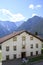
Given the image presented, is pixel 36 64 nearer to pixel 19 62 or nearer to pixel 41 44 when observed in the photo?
pixel 19 62

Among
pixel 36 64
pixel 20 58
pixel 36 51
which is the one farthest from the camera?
pixel 36 51

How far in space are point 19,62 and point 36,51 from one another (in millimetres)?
11081

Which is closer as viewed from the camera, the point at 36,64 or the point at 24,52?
the point at 36,64

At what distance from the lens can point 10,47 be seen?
57.1m

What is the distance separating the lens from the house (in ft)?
185

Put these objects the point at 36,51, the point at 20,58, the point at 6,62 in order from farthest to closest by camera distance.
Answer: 1. the point at 36,51
2. the point at 20,58
3. the point at 6,62

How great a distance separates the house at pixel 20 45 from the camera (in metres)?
56.2

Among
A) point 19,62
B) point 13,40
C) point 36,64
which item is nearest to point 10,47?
point 13,40

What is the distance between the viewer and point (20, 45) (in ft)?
192

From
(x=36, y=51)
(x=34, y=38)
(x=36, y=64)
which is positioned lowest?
(x=36, y=64)

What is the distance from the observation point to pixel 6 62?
177ft

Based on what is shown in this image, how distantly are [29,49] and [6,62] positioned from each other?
10.3 meters

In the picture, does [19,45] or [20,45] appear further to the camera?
[20,45]

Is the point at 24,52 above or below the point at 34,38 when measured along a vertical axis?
below
